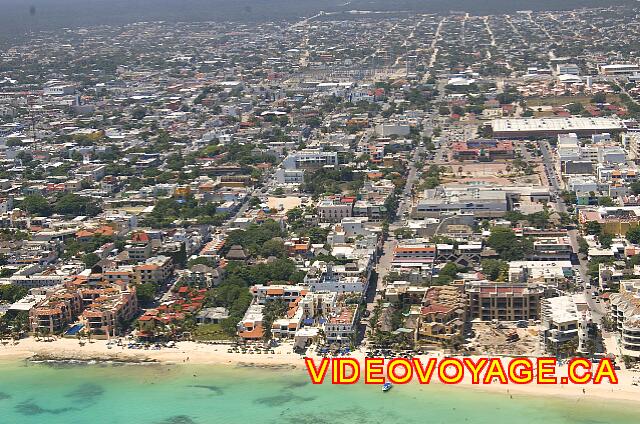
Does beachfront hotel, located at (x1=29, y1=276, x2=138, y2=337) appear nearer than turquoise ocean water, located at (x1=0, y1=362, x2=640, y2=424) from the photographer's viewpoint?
No

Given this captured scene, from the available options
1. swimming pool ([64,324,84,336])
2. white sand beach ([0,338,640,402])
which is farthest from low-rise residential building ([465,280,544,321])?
swimming pool ([64,324,84,336])

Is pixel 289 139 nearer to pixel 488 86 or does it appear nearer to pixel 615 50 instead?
pixel 488 86

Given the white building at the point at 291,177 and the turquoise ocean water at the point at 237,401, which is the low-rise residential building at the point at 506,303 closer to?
the turquoise ocean water at the point at 237,401

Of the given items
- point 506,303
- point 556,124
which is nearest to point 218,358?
point 506,303

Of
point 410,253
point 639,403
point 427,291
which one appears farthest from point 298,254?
point 639,403

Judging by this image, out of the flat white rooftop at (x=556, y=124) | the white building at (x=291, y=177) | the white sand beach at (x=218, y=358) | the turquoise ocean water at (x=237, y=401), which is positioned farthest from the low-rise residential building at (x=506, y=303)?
the flat white rooftop at (x=556, y=124)

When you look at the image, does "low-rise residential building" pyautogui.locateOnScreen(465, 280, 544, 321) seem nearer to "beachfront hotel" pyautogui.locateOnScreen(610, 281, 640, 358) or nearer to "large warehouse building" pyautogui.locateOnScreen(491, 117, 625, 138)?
"beachfront hotel" pyautogui.locateOnScreen(610, 281, 640, 358)

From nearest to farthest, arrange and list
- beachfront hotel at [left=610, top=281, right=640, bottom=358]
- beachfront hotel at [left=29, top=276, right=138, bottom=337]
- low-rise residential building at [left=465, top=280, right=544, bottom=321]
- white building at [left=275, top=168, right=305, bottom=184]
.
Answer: beachfront hotel at [left=610, top=281, right=640, bottom=358]
low-rise residential building at [left=465, top=280, right=544, bottom=321]
beachfront hotel at [left=29, top=276, right=138, bottom=337]
white building at [left=275, top=168, right=305, bottom=184]
